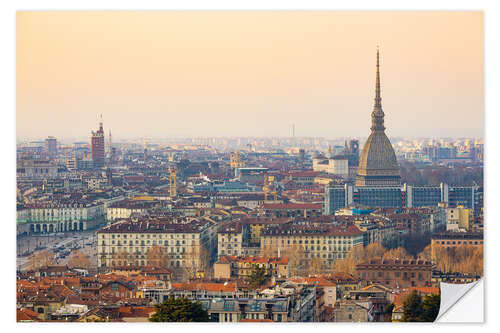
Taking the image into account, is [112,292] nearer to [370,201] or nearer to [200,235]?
[200,235]

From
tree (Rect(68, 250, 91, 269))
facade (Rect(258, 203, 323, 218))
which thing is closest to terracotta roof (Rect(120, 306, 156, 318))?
tree (Rect(68, 250, 91, 269))

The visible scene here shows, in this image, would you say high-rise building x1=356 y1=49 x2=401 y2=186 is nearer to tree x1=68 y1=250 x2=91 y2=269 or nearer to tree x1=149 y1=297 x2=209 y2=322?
tree x1=68 y1=250 x2=91 y2=269

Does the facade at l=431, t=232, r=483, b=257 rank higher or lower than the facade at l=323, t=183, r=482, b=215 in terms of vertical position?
lower

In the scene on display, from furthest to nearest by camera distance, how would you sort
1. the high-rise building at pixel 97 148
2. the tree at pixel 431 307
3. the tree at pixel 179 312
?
the high-rise building at pixel 97 148
the tree at pixel 431 307
the tree at pixel 179 312

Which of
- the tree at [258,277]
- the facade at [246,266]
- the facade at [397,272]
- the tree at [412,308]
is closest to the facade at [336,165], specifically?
the facade at [246,266]

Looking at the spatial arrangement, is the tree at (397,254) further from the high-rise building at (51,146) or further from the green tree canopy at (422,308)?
the high-rise building at (51,146)

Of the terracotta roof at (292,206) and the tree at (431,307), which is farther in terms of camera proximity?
the terracotta roof at (292,206)

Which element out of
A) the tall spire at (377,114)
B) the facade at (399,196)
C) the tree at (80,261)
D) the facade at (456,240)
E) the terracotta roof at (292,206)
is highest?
the tall spire at (377,114)

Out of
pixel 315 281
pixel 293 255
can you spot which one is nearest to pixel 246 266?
pixel 293 255
